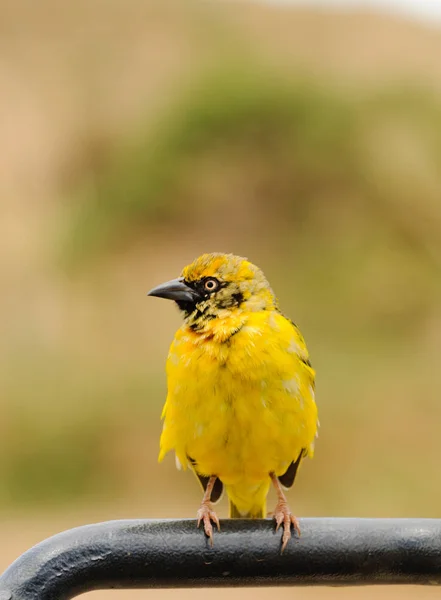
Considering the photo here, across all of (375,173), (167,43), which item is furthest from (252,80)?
(167,43)

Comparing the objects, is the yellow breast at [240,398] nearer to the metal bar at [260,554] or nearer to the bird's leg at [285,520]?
the bird's leg at [285,520]

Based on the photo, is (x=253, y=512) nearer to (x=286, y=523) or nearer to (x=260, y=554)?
(x=286, y=523)

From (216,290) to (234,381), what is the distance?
0.54 meters

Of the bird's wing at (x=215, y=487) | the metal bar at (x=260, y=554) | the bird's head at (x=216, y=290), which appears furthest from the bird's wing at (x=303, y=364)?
the metal bar at (x=260, y=554)

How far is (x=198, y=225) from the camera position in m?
20.0

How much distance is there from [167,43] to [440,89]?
23.2ft

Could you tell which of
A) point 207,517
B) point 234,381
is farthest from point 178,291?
point 207,517

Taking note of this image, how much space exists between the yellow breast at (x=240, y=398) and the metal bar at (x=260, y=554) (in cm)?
107

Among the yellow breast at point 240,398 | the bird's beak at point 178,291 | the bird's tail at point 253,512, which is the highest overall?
the bird's beak at point 178,291

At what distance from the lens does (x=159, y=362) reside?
15234 mm

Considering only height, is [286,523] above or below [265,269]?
below

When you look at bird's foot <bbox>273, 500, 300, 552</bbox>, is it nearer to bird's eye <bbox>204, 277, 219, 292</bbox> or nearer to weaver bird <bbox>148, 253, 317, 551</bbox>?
weaver bird <bbox>148, 253, 317, 551</bbox>

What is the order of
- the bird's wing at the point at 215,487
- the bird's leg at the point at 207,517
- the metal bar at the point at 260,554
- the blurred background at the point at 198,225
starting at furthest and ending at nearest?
the blurred background at the point at 198,225 → the bird's wing at the point at 215,487 → the bird's leg at the point at 207,517 → the metal bar at the point at 260,554

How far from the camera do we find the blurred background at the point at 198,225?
1373 centimetres
